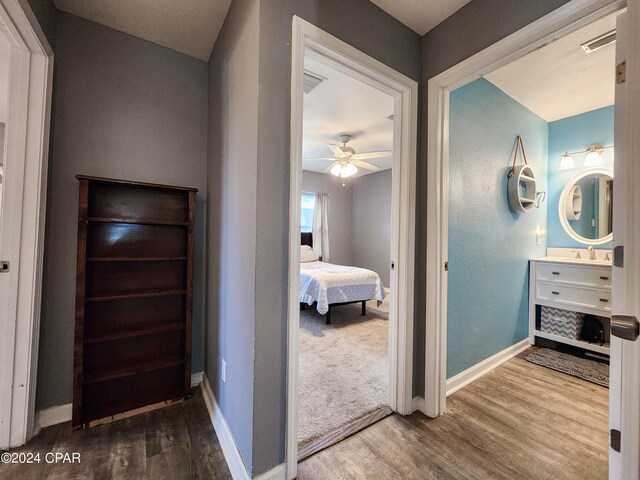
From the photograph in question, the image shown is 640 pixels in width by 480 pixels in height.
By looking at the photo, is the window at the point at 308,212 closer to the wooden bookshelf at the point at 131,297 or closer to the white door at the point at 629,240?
the wooden bookshelf at the point at 131,297

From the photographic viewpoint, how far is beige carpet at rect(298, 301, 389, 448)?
172 centimetres

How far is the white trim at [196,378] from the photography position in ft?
6.70

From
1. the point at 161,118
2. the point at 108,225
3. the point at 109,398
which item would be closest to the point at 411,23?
the point at 161,118

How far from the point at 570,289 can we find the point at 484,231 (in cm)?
121

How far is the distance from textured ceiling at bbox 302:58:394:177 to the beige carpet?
236cm

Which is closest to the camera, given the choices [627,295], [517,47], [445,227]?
A: [627,295]

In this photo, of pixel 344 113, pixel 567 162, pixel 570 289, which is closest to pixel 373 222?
pixel 344 113

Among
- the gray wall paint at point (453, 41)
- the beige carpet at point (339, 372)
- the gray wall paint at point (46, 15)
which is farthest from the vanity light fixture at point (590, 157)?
the gray wall paint at point (46, 15)

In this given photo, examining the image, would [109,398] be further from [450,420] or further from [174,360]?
[450,420]

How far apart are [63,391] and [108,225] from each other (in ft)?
3.42

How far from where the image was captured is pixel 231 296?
1.45 m

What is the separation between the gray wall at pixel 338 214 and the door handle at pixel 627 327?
556cm

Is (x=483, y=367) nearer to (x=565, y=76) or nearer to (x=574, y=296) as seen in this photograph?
(x=574, y=296)

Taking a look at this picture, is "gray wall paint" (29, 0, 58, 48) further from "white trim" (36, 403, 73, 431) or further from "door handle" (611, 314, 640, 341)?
A: "door handle" (611, 314, 640, 341)
